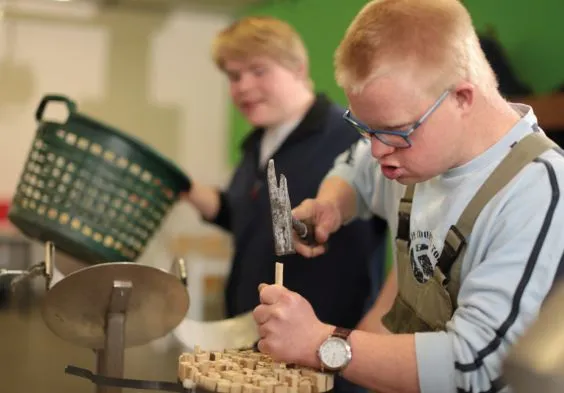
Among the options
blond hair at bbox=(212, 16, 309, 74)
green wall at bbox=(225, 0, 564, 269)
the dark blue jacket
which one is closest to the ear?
the dark blue jacket

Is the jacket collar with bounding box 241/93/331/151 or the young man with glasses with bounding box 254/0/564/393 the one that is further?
the jacket collar with bounding box 241/93/331/151

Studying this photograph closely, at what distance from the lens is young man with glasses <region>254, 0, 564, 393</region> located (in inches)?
39.0

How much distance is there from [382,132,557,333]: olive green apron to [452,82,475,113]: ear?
3.3 inches

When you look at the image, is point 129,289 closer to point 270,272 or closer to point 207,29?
point 270,272

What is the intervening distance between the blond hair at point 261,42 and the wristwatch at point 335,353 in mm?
1134

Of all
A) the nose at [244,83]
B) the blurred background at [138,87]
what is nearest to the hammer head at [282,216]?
the nose at [244,83]

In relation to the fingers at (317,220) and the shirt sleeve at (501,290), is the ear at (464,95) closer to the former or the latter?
the shirt sleeve at (501,290)

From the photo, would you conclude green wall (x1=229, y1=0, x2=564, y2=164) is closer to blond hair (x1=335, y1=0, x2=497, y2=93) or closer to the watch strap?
blond hair (x1=335, y1=0, x2=497, y2=93)

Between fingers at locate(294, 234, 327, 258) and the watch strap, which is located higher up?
fingers at locate(294, 234, 327, 258)

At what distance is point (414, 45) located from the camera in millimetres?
1041

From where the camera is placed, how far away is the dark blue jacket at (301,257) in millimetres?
1846

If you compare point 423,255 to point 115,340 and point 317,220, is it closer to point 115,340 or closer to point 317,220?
point 317,220

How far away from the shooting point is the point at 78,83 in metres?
4.74

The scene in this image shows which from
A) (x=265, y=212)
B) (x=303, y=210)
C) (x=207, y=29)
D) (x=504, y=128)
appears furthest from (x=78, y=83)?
(x=504, y=128)
